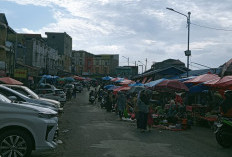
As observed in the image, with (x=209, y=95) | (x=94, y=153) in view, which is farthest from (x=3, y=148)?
(x=209, y=95)

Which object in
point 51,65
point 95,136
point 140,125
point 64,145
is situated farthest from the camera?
point 51,65

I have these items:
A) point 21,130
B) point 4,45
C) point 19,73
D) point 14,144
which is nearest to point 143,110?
point 21,130

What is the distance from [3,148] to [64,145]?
3156 mm

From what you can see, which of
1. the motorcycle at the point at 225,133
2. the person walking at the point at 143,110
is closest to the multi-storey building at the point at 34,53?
the person walking at the point at 143,110

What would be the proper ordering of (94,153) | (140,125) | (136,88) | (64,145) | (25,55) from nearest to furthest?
(94,153) < (64,145) < (140,125) < (136,88) < (25,55)

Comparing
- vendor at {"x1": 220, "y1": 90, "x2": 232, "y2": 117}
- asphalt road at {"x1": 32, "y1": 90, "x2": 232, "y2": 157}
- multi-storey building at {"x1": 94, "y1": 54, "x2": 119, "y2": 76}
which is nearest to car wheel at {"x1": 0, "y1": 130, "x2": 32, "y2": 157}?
asphalt road at {"x1": 32, "y1": 90, "x2": 232, "y2": 157}

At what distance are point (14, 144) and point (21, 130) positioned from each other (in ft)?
1.11

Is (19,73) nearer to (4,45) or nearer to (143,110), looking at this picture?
(4,45)

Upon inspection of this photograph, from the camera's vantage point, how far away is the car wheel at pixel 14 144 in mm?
6820

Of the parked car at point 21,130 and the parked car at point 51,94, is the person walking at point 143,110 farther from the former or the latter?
the parked car at point 51,94

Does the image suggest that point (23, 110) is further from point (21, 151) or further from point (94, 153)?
point (94, 153)

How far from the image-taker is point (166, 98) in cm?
2441

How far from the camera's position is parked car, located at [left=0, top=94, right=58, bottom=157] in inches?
270

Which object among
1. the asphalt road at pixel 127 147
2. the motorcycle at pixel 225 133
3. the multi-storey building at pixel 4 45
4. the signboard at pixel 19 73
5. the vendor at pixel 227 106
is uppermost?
the multi-storey building at pixel 4 45
